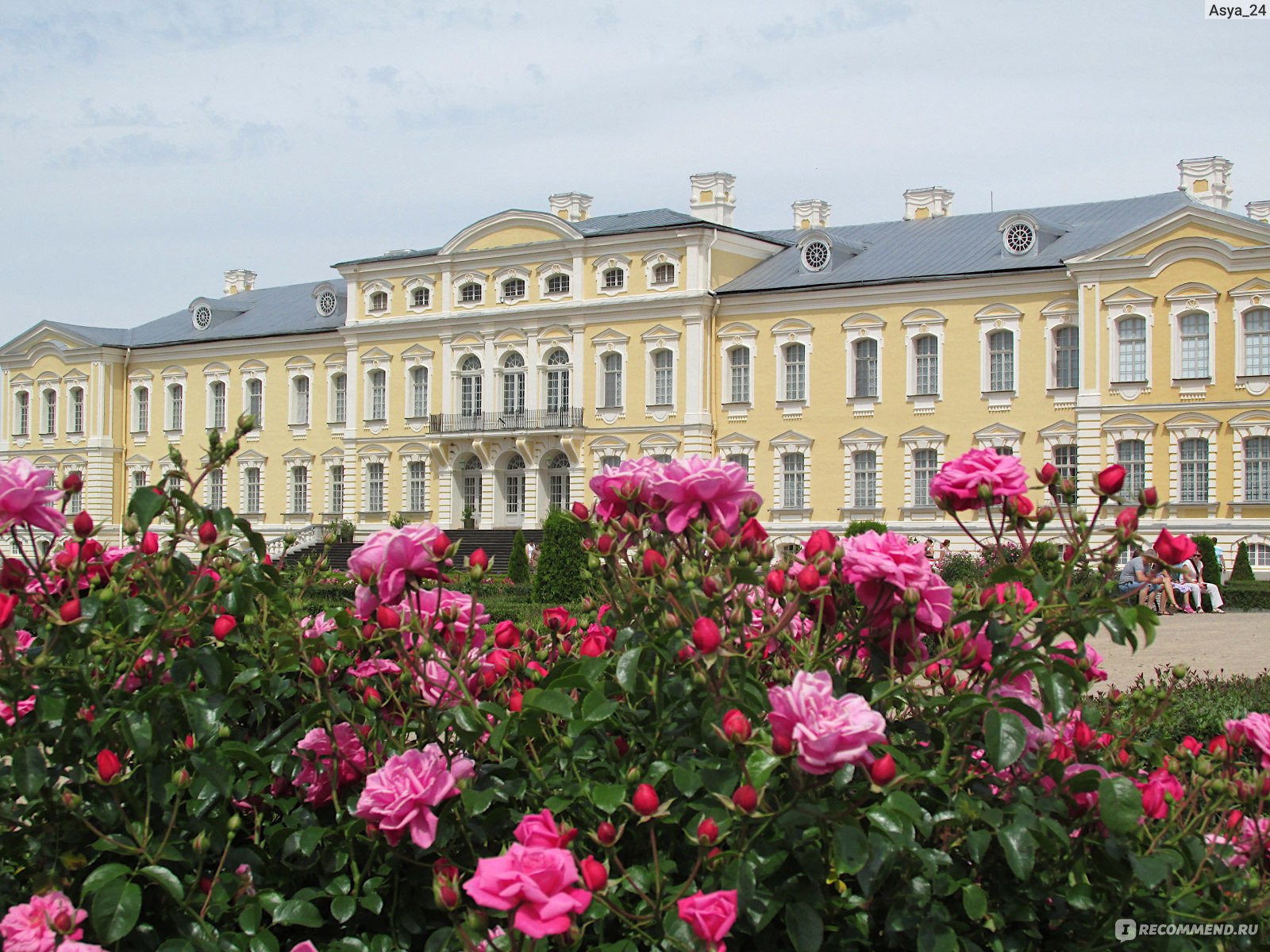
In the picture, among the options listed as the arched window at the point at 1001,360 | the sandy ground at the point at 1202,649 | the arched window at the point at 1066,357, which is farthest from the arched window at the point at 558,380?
the sandy ground at the point at 1202,649

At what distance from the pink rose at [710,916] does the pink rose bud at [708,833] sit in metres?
0.11

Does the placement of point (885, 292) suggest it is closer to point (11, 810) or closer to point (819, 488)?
point (819, 488)

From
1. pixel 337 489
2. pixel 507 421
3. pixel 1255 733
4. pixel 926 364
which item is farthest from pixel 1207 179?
pixel 1255 733

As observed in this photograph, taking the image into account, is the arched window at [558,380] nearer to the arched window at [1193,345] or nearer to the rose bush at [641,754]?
the arched window at [1193,345]

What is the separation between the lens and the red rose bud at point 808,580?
8.43ft

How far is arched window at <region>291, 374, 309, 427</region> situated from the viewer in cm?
3841

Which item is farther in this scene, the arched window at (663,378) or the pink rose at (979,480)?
the arched window at (663,378)

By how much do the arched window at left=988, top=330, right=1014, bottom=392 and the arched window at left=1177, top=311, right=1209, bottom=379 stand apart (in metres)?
3.41

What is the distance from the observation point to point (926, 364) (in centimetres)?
3020

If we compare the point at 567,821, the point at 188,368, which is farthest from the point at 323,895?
the point at 188,368

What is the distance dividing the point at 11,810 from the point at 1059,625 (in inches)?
82.1

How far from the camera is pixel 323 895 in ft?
8.98

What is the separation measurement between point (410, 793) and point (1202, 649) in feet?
42.3

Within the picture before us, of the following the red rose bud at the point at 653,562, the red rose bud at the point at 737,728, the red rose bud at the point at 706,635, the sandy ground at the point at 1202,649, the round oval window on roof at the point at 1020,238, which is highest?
the round oval window on roof at the point at 1020,238
